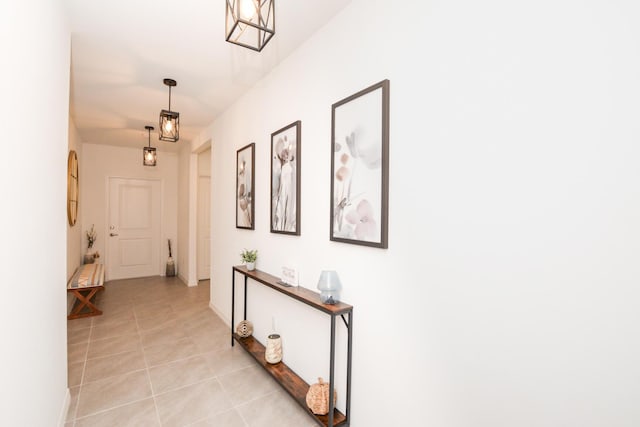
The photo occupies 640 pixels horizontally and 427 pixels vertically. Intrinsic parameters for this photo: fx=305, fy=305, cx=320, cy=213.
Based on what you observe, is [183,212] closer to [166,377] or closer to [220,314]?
[220,314]

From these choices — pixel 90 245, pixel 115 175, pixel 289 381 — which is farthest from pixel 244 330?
pixel 115 175

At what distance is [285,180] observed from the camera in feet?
8.29

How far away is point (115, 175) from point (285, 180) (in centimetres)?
519

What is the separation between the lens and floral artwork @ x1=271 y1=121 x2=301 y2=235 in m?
2.37


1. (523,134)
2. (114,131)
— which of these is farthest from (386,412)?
(114,131)

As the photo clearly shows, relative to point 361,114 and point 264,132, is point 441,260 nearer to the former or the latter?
point 361,114

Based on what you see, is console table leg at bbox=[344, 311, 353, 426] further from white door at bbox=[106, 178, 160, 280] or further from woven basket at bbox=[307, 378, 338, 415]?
white door at bbox=[106, 178, 160, 280]

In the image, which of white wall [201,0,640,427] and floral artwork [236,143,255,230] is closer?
white wall [201,0,640,427]

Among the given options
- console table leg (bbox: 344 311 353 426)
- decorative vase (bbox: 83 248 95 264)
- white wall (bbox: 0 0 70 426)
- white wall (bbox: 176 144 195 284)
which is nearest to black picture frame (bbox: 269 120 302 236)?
console table leg (bbox: 344 311 353 426)

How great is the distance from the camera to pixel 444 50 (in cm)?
135

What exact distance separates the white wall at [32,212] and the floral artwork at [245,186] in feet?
4.95

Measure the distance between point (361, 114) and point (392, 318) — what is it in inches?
44.7

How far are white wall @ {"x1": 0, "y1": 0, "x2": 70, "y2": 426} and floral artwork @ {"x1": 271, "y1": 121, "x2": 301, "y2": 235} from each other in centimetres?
144

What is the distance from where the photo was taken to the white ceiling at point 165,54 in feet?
6.45
